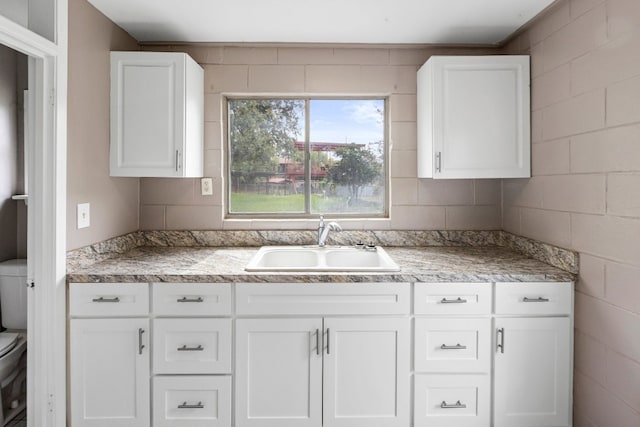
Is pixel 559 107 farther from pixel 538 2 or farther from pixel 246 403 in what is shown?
pixel 246 403

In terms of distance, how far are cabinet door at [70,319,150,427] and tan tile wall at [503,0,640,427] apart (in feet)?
6.79

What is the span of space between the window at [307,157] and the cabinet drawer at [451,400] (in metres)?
1.16

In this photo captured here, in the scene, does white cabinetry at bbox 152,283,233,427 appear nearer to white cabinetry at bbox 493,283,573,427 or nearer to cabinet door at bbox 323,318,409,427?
cabinet door at bbox 323,318,409,427

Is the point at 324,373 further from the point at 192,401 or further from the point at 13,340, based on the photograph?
the point at 13,340

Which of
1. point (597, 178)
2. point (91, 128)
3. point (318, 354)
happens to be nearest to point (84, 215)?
point (91, 128)

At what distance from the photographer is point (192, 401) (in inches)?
74.1

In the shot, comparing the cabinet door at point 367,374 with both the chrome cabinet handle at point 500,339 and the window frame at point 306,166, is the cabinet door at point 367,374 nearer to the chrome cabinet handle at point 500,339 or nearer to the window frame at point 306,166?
the chrome cabinet handle at point 500,339

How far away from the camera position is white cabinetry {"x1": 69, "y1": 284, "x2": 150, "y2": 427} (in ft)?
6.10

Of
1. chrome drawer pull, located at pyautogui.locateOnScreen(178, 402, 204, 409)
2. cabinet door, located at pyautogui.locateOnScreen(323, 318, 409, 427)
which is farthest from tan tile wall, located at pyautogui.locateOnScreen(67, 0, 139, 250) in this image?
cabinet door, located at pyautogui.locateOnScreen(323, 318, 409, 427)

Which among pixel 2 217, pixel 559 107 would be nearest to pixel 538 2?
pixel 559 107

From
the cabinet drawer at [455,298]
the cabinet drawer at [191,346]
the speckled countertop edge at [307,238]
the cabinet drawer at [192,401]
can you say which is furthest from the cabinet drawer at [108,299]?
the cabinet drawer at [455,298]

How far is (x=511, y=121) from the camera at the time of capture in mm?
2285

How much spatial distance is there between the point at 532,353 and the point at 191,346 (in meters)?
1.63

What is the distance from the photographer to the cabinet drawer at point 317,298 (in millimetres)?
1860
